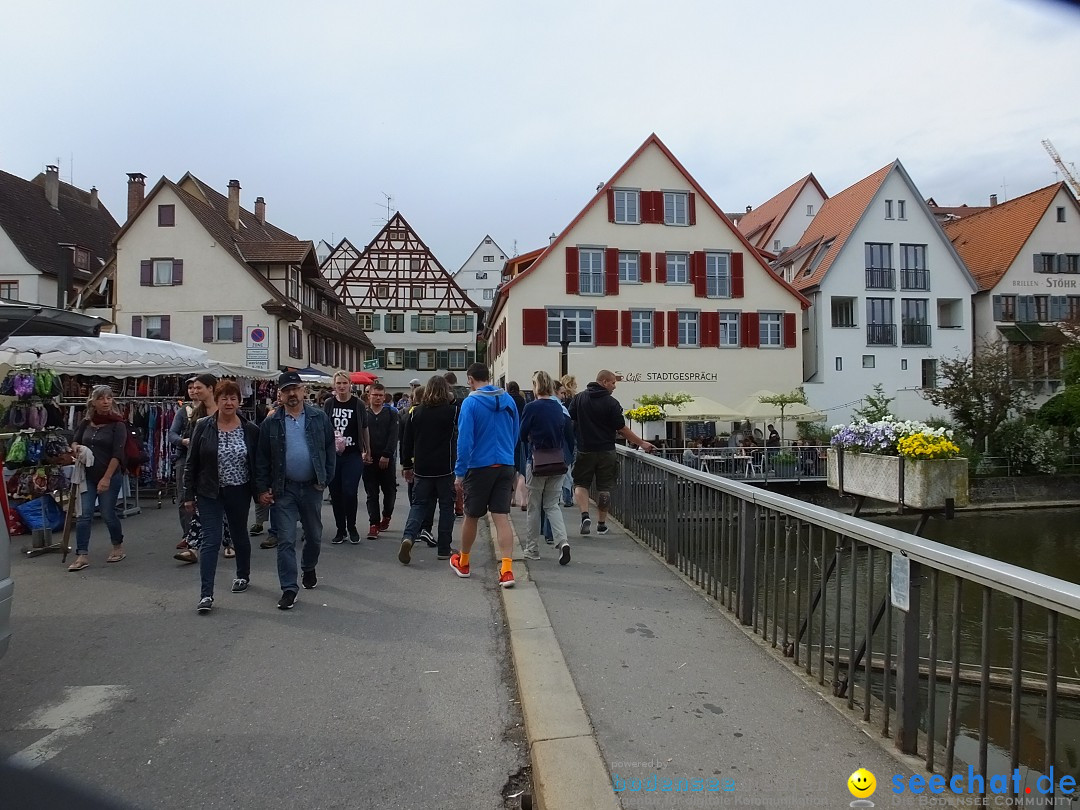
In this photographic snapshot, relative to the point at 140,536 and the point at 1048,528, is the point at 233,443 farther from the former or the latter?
the point at 1048,528

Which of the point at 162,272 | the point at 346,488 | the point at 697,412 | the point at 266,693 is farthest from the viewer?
the point at 162,272

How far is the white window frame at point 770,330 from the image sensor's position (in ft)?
116

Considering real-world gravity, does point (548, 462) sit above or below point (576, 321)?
below

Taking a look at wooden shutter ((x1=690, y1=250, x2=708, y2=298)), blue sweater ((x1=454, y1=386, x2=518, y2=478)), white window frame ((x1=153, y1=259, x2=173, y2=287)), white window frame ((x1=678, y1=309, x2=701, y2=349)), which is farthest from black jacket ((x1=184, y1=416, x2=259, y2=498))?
white window frame ((x1=153, y1=259, x2=173, y2=287))

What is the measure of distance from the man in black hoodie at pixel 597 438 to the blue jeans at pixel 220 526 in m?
3.65

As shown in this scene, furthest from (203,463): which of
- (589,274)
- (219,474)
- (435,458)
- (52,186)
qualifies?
(52,186)

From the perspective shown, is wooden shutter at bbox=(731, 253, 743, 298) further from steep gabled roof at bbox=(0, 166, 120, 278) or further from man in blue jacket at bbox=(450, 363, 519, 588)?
man in blue jacket at bbox=(450, 363, 519, 588)

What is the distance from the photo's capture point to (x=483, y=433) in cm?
636

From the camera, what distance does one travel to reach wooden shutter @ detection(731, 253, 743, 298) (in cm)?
3528

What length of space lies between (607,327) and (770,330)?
7589 millimetres

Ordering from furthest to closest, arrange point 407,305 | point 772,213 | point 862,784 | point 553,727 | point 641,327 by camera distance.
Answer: point 407,305 < point 772,213 < point 641,327 < point 553,727 < point 862,784

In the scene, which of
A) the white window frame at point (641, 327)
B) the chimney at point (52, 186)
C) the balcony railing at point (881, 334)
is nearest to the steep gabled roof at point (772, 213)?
the balcony railing at point (881, 334)

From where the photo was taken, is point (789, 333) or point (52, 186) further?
point (52, 186)

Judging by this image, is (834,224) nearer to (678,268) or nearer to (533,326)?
(678,268)
